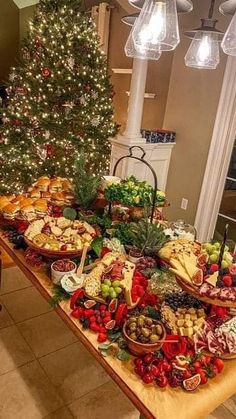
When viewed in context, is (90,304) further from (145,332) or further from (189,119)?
(189,119)

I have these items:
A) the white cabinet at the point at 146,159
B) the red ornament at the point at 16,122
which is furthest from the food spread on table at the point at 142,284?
the red ornament at the point at 16,122

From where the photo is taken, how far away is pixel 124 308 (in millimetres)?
1305

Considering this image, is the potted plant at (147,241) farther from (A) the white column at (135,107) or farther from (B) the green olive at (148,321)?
(A) the white column at (135,107)

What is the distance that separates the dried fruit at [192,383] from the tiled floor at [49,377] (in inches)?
38.3

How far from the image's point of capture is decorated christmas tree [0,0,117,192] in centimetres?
376

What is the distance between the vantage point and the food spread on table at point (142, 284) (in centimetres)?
116

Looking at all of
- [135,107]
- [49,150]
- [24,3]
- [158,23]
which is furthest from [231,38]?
[24,3]

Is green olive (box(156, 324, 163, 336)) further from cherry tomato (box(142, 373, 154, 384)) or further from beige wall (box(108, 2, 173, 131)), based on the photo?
beige wall (box(108, 2, 173, 131))

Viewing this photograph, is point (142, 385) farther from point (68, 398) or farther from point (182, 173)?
→ point (182, 173)

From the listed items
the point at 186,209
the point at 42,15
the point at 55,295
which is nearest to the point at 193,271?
the point at 55,295

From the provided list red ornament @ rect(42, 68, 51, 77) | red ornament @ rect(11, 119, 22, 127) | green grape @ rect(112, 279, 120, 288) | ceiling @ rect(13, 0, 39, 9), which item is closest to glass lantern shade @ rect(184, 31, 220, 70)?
green grape @ rect(112, 279, 120, 288)

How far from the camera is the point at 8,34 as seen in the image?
588 cm

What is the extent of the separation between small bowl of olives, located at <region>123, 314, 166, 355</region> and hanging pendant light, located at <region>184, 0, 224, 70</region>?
1.62 m

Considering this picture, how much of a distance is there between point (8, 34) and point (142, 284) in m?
6.03
